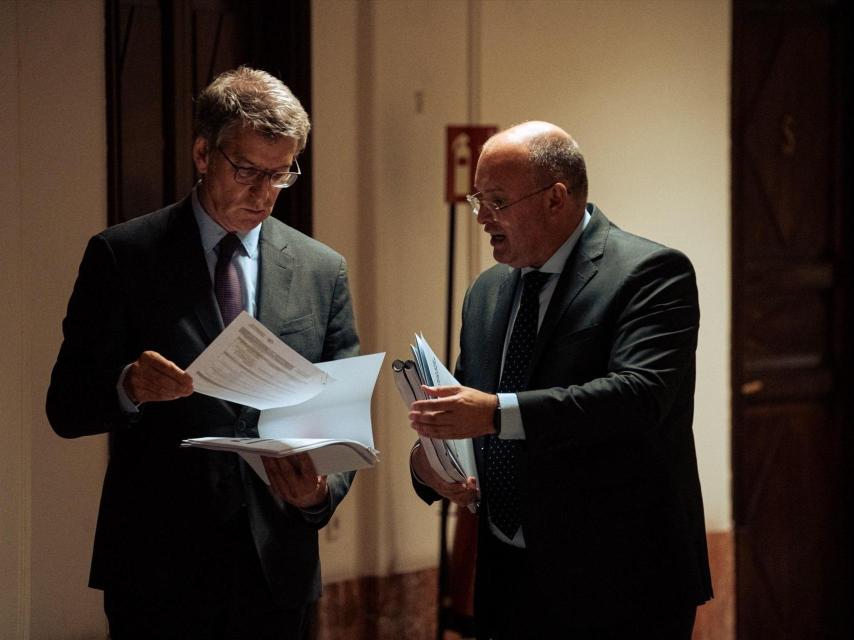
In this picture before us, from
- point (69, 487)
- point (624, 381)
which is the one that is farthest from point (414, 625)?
point (624, 381)

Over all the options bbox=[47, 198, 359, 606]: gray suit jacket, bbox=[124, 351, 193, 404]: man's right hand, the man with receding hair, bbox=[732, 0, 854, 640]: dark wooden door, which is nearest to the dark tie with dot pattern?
the man with receding hair

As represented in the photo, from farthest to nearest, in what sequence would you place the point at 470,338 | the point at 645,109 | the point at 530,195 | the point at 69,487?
the point at 645,109
the point at 69,487
the point at 470,338
the point at 530,195

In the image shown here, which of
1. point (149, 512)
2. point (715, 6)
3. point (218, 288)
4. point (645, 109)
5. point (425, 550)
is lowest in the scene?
point (425, 550)

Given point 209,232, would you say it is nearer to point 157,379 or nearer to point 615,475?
point 157,379

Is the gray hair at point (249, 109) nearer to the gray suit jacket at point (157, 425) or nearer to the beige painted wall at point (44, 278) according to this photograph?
the gray suit jacket at point (157, 425)

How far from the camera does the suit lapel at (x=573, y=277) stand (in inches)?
96.0

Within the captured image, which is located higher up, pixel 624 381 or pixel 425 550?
pixel 624 381

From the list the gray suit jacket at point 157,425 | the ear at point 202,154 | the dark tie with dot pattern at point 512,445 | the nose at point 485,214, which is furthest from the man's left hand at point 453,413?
the ear at point 202,154

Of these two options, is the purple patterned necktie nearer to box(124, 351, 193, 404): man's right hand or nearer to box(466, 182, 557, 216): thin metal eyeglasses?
box(124, 351, 193, 404): man's right hand

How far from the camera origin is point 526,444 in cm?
230

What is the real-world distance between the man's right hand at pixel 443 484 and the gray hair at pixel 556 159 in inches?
26.5

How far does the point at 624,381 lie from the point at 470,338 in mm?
475

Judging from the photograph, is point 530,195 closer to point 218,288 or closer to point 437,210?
point 218,288

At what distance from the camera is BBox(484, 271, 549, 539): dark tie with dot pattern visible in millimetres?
2482
